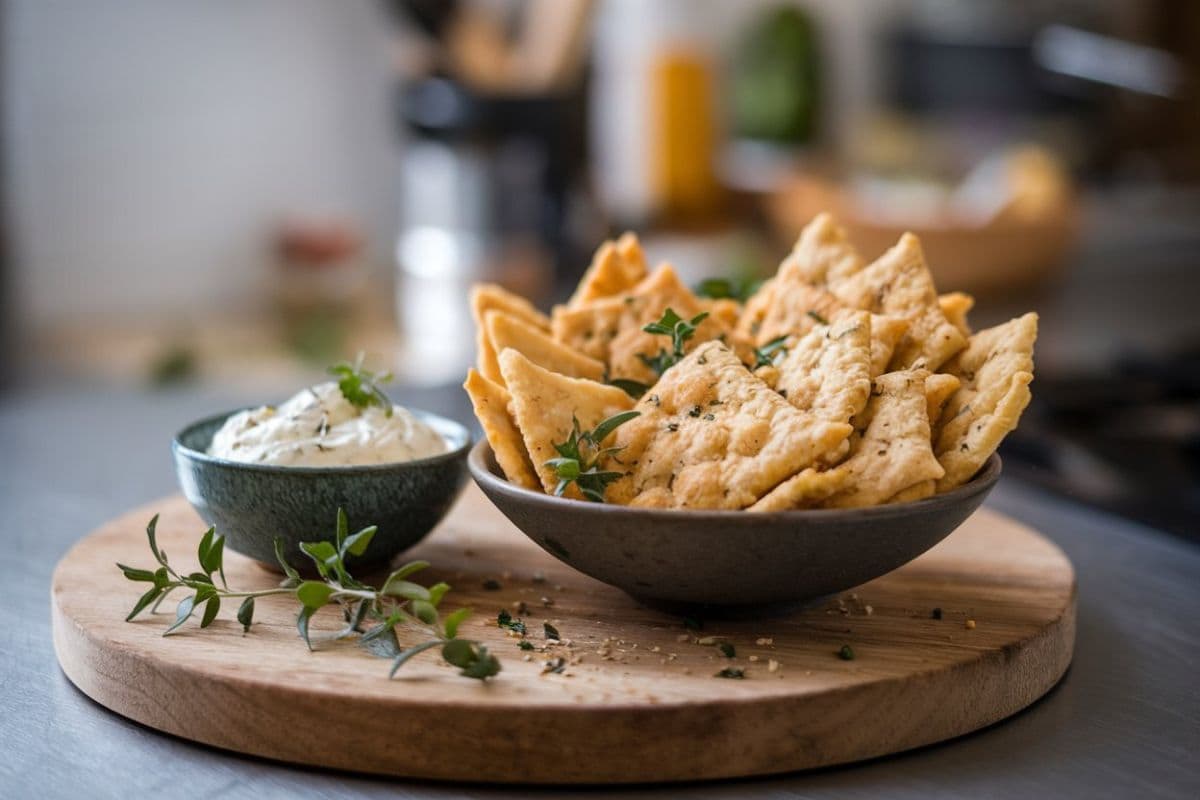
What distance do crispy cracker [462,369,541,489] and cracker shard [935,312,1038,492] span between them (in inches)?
12.0

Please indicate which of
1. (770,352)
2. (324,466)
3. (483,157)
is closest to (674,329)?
(770,352)

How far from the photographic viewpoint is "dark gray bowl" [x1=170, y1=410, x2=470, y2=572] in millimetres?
1092

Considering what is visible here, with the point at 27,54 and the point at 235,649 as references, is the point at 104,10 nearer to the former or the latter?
the point at 27,54

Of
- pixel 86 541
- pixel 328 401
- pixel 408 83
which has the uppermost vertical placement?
pixel 408 83

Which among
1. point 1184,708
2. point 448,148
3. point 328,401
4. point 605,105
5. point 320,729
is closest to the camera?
point 320,729

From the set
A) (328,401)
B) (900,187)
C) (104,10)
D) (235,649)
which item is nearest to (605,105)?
(900,187)

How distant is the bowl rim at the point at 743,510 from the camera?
888 mm

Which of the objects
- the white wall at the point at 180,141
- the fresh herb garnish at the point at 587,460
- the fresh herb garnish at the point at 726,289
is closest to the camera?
the fresh herb garnish at the point at 587,460

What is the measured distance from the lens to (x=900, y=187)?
11.9ft

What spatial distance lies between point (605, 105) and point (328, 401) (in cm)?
308

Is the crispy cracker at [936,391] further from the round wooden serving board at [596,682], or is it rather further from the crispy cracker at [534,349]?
the crispy cracker at [534,349]

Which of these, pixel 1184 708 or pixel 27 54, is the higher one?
pixel 27 54

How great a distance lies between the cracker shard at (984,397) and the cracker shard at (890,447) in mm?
34

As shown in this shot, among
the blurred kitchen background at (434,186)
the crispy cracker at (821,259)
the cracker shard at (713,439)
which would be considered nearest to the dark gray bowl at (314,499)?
the cracker shard at (713,439)
